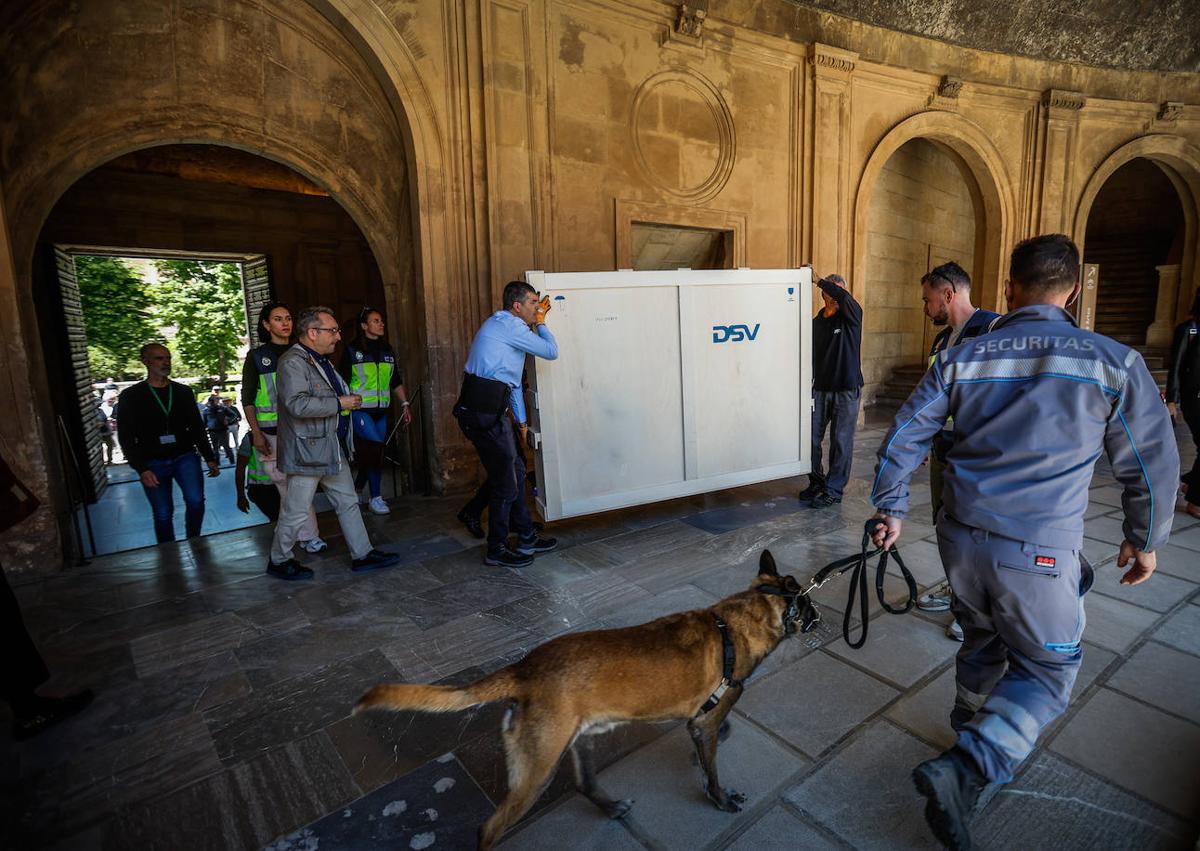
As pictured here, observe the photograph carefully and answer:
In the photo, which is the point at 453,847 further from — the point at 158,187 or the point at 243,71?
the point at 158,187

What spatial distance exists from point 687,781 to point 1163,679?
8.07ft

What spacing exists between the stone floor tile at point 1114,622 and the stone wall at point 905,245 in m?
8.88

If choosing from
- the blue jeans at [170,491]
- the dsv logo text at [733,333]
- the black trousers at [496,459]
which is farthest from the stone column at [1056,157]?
the blue jeans at [170,491]

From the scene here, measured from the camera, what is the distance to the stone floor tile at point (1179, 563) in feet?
13.2

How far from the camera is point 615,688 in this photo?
6.19 feet

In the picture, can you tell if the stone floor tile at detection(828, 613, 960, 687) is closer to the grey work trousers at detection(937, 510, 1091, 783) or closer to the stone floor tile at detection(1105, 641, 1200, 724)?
the stone floor tile at detection(1105, 641, 1200, 724)

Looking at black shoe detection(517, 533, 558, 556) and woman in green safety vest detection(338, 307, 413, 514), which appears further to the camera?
woman in green safety vest detection(338, 307, 413, 514)

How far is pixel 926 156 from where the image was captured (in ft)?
40.8

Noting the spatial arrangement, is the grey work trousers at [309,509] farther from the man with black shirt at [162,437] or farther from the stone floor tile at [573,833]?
the stone floor tile at [573,833]

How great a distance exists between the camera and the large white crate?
4.94 metres

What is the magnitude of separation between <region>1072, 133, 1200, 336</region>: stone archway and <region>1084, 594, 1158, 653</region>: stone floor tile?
1077cm

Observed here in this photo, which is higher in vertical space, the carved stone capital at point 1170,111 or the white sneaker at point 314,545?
the carved stone capital at point 1170,111

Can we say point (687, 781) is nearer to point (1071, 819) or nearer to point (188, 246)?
point (1071, 819)

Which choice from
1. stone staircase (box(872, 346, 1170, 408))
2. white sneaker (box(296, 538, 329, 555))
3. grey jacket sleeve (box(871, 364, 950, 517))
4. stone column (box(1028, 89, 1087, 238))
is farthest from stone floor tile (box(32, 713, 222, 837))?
stone column (box(1028, 89, 1087, 238))
